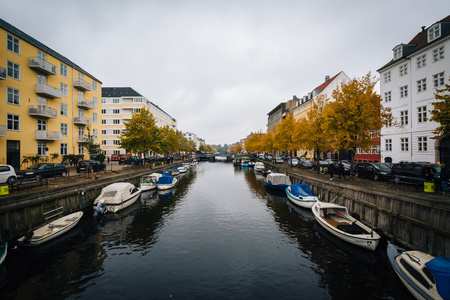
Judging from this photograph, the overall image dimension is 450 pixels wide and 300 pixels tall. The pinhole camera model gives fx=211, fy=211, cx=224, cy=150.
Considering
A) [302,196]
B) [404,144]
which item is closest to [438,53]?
[404,144]

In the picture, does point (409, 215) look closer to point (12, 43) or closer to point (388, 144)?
point (388, 144)

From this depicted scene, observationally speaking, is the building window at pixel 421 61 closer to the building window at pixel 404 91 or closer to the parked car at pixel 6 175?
A: the building window at pixel 404 91

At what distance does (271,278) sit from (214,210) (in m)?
13.5

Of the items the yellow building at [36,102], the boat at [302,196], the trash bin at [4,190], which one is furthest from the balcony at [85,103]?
the boat at [302,196]

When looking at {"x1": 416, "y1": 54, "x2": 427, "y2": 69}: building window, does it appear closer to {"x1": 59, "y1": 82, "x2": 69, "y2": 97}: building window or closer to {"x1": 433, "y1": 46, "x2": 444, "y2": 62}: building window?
{"x1": 433, "y1": 46, "x2": 444, "y2": 62}: building window

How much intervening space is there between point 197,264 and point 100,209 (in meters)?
13.1

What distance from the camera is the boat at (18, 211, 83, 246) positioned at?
44.0 feet

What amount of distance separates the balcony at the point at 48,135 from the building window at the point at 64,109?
5012mm

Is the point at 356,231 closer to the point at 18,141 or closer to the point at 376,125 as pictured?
the point at 376,125

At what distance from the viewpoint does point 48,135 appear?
33.3 metres

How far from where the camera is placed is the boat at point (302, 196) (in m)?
23.2

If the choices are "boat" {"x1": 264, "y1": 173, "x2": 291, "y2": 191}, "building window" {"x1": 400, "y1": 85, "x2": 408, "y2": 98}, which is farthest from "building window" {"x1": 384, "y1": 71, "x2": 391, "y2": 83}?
"boat" {"x1": 264, "y1": 173, "x2": 291, "y2": 191}

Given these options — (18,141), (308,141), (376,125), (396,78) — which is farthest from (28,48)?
(396,78)

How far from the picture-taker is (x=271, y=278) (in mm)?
11062
